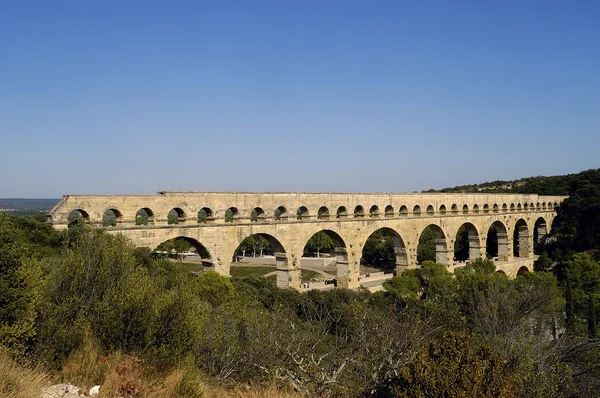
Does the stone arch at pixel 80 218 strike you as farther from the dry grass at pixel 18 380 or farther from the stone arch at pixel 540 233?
the stone arch at pixel 540 233

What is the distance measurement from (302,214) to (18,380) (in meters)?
17.8

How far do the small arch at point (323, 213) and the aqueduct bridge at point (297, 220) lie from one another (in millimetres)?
50

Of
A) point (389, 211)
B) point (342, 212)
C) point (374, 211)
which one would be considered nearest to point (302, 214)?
point (342, 212)

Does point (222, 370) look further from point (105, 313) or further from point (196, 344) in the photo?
point (105, 313)

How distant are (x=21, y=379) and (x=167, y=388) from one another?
183 centimetres

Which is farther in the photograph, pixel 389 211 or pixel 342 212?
pixel 389 211

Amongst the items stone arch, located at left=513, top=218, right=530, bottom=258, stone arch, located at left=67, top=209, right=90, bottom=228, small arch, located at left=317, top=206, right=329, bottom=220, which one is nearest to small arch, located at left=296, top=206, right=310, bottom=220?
small arch, located at left=317, top=206, right=329, bottom=220

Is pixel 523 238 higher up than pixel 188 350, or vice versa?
pixel 188 350

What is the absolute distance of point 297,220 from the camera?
22.1m

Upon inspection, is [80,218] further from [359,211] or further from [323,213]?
[359,211]

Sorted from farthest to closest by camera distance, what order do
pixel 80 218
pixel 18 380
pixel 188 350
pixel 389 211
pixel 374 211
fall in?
1. pixel 389 211
2. pixel 374 211
3. pixel 80 218
4. pixel 188 350
5. pixel 18 380

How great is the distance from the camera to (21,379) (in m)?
5.57

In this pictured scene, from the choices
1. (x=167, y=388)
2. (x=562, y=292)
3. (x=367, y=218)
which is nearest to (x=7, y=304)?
(x=167, y=388)

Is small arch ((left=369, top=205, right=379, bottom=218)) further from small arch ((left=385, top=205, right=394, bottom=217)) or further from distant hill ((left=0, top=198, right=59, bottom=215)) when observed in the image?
distant hill ((left=0, top=198, right=59, bottom=215))
